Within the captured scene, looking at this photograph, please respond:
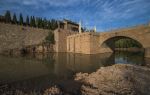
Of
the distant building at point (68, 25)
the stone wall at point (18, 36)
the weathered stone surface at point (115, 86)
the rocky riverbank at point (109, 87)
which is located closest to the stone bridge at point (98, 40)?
the stone wall at point (18, 36)

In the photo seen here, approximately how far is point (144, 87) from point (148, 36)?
25269 mm

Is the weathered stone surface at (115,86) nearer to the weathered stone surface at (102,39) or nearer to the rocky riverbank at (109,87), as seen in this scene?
the rocky riverbank at (109,87)

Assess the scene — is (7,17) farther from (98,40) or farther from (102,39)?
(102,39)

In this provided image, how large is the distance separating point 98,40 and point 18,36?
30844 millimetres

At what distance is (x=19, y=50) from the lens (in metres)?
50.1

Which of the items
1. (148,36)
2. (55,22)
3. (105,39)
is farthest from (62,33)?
(148,36)

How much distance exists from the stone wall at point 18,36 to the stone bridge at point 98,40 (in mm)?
8257

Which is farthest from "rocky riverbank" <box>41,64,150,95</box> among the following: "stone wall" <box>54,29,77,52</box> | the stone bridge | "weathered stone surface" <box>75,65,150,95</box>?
"stone wall" <box>54,29,77,52</box>

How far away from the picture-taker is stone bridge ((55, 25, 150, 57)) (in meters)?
33.2

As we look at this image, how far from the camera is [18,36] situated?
53.2m

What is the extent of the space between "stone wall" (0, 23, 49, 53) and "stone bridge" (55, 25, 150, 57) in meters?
8.26

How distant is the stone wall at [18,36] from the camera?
4925cm

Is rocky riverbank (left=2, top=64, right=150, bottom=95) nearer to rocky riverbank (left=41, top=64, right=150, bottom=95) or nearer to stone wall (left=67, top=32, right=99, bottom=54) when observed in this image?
rocky riverbank (left=41, top=64, right=150, bottom=95)

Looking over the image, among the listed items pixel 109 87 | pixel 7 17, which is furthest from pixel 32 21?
pixel 109 87
